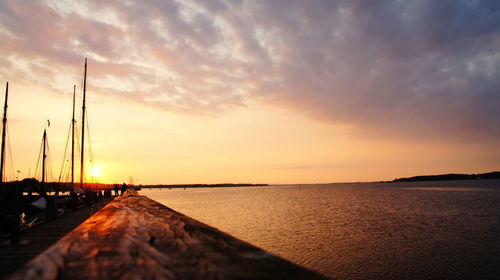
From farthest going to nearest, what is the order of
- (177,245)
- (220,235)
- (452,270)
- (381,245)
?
(381,245) → (452,270) → (220,235) → (177,245)

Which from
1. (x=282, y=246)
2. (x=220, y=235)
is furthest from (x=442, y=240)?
(x=220, y=235)

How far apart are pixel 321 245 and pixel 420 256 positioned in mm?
6776

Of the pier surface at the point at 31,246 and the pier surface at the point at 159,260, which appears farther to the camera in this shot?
the pier surface at the point at 31,246

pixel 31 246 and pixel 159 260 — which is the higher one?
pixel 159 260

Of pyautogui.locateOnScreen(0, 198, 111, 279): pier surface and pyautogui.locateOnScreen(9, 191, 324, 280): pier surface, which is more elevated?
pyautogui.locateOnScreen(9, 191, 324, 280): pier surface

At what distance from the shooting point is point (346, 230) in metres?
30.1

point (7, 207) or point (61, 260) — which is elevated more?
point (61, 260)

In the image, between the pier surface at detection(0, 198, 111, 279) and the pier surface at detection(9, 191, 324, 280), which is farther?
the pier surface at detection(0, 198, 111, 279)

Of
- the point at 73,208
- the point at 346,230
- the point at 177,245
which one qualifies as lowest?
the point at 346,230

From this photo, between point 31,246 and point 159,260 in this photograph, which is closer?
point 159,260

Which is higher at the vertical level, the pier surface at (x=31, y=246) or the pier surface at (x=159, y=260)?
the pier surface at (x=159, y=260)

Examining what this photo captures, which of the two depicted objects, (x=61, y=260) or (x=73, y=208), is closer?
(x=61, y=260)

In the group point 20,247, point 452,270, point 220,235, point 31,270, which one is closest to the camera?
point 31,270

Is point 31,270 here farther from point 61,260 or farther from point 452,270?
point 452,270
